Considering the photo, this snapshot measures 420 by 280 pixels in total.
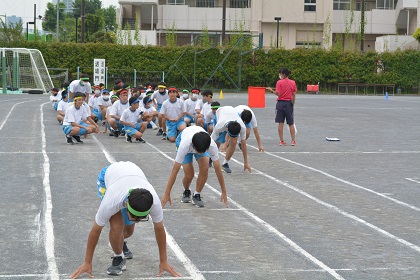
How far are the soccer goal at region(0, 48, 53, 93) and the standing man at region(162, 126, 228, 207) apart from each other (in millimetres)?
40393

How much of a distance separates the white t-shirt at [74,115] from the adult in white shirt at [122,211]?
13.8 meters

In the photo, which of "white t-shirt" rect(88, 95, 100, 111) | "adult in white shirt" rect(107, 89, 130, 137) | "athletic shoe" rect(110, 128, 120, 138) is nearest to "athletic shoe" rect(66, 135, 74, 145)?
"adult in white shirt" rect(107, 89, 130, 137)

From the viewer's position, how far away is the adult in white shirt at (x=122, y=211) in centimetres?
703

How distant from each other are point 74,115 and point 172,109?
9.11 ft

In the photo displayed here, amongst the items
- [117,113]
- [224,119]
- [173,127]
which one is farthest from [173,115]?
[224,119]

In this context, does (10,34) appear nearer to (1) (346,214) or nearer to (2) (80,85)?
(2) (80,85)

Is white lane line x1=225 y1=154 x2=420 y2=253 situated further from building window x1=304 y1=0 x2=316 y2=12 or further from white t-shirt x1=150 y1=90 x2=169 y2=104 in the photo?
building window x1=304 y1=0 x2=316 y2=12

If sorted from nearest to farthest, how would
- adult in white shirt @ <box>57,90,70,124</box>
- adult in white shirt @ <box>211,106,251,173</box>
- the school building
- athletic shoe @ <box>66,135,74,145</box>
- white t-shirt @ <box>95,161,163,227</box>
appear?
white t-shirt @ <box>95,161,163,227</box>, adult in white shirt @ <box>211,106,251,173</box>, athletic shoe @ <box>66,135,74,145</box>, adult in white shirt @ <box>57,90,70,124</box>, the school building

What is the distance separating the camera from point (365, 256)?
29.1 ft

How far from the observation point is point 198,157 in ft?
38.8

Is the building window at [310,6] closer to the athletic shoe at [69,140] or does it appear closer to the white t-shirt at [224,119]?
the athletic shoe at [69,140]

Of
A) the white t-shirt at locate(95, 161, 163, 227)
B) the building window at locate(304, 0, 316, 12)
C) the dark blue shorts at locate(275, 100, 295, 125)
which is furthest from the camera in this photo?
the building window at locate(304, 0, 316, 12)

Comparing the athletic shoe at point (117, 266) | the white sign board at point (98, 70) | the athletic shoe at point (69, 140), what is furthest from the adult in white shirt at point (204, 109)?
the white sign board at point (98, 70)

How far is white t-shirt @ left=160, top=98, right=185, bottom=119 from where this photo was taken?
2283 cm
